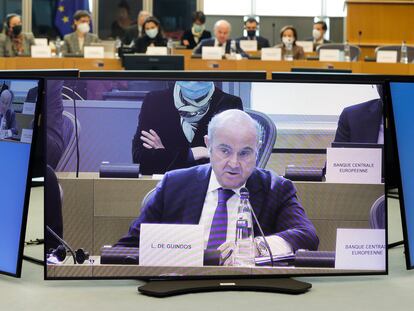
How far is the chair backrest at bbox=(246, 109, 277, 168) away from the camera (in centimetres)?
210

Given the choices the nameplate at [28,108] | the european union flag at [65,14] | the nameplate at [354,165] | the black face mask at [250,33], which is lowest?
the nameplate at [354,165]

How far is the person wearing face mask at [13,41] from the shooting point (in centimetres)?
1013

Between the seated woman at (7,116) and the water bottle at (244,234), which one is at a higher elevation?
the seated woman at (7,116)

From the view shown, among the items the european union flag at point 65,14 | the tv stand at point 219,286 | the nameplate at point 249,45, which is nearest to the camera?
the tv stand at point 219,286

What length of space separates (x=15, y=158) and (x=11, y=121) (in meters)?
0.09

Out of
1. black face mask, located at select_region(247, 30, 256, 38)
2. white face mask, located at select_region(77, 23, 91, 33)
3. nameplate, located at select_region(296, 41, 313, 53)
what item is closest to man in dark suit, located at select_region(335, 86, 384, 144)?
white face mask, located at select_region(77, 23, 91, 33)

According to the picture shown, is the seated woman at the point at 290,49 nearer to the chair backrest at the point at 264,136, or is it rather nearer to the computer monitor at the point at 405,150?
the computer monitor at the point at 405,150

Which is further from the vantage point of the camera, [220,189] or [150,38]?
[150,38]

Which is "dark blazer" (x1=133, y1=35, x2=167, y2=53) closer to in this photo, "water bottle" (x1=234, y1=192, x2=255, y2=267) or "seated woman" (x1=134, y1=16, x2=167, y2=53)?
"seated woman" (x1=134, y1=16, x2=167, y2=53)

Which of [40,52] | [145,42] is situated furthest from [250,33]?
[40,52]

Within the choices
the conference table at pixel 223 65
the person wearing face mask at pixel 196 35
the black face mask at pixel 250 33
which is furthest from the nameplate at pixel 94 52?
the black face mask at pixel 250 33

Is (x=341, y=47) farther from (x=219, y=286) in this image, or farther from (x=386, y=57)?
(x=219, y=286)

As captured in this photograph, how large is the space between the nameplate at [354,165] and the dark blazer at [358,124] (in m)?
0.03

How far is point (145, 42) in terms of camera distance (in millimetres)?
10602
